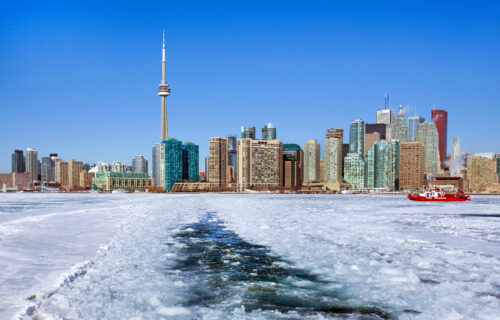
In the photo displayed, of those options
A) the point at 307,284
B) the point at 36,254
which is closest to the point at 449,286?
the point at 307,284

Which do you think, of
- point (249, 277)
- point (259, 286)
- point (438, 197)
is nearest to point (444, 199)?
point (438, 197)

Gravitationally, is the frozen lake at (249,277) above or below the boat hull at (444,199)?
above

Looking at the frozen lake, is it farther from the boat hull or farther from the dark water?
the boat hull

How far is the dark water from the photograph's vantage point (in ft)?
31.5

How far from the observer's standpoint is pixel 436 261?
15.1 m

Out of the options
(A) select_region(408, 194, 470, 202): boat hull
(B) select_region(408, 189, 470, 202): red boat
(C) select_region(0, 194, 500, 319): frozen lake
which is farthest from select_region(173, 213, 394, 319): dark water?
(B) select_region(408, 189, 470, 202): red boat

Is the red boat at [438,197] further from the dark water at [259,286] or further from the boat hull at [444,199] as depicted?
the dark water at [259,286]

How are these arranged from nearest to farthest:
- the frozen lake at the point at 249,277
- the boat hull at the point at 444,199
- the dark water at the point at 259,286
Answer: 1. the frozen lake at the point at 249,277
2. the dark water at the point at 259,286
3. the boat hull at the point at 444,199

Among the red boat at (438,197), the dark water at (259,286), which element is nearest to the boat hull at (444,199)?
the red boat at (438,197)

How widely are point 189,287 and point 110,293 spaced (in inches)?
83.7

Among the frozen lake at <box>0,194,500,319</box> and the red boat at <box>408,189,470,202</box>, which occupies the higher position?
the frozen lake at <box>0,194,500,319</box>

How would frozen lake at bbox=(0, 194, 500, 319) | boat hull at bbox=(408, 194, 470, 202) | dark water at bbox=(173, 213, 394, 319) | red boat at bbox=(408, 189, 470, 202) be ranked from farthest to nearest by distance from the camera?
red boat at bbox=(408, 189, 470, 202) → boat hull at bbox=(408, 194, 470, 202) → dark water at bbox=(173, 213, 394, 319) → frozen lake at bbox=(0, 194, 500, 319)

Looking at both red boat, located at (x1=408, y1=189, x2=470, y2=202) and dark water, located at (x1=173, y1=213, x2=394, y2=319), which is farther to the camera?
red boat, located at (x1=408, y1=189, x2=470, y2=202)

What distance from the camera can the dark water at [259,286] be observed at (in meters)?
9.59
